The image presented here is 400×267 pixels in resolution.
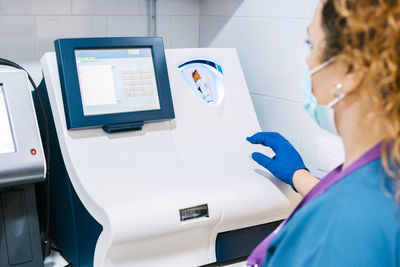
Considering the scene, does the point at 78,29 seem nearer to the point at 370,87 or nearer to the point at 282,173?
the point at 282,173

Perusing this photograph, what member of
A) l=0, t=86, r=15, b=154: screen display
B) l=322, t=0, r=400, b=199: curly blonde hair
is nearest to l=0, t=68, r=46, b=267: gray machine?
l=0, t=86, r=15, b=154: screen display

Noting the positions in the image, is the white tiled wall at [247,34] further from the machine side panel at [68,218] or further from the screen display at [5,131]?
the screen display at [5,131]

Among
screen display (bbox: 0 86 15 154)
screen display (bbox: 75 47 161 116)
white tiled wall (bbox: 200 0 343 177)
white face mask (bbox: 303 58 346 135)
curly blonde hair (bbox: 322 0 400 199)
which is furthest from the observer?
white tiled wall (bbox: 200 0 343 177)

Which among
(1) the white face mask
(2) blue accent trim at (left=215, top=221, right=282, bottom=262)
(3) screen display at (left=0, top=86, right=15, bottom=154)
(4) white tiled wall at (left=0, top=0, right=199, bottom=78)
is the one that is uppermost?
(4) white tiled wall at (left=0, top=0, right=199, bottom=78)

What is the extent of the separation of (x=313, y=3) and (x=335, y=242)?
783 millimetres

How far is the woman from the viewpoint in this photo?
0.54 metres

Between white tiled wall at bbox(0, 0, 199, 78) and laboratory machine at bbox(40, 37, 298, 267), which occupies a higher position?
white tiled wall at bbox(0, 0, 199, 78)

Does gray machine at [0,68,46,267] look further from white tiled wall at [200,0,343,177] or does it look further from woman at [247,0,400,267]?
white tiled wall at [200,0,343,177]

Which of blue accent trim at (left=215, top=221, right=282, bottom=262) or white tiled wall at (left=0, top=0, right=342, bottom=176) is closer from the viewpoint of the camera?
blue accent trim at (left=215, top=221, right=282, bottom=262)

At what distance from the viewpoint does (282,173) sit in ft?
3.72

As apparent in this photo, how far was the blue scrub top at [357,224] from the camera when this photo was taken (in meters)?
0.59

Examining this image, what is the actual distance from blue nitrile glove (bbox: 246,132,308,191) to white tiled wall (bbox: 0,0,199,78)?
59cm

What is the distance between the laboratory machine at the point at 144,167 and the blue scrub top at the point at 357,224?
44 cm

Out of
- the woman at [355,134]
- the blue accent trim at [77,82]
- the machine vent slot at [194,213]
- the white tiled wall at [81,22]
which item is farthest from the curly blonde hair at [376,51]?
the white tiled wall at [81,22]
